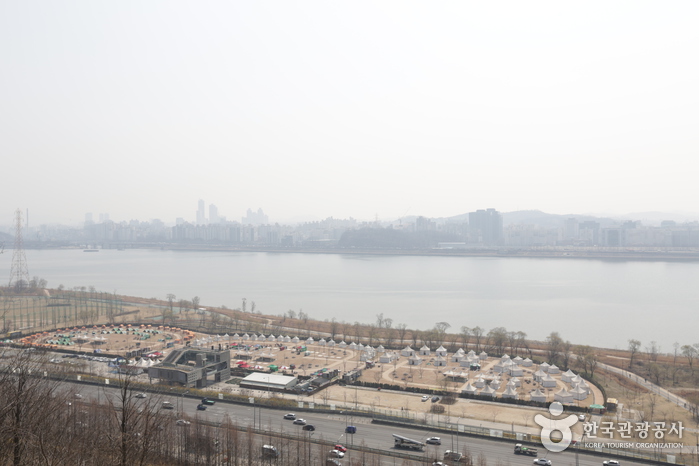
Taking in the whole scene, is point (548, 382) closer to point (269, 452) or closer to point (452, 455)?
point (452, 455)

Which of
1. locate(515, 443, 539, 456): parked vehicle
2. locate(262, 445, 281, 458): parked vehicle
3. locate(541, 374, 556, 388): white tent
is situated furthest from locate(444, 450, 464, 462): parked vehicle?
locate(541, 374, 556, 388): white tent

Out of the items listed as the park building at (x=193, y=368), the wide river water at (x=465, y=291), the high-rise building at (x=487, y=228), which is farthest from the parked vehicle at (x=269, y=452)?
the high-rise building at (x=487, y=228)

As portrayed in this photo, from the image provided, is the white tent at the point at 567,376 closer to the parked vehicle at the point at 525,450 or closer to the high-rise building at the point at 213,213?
the parked vehicle at the point at 525,450

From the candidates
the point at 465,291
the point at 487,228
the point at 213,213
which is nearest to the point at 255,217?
the point at 213,213

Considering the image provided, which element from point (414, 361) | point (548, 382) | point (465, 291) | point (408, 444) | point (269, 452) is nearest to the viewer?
point (269, 452)

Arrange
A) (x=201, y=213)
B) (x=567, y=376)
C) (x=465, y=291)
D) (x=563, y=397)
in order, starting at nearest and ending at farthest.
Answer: (x=563, y=397), (x=567, y=376), (x=465, y=291), (x=201, y=213)

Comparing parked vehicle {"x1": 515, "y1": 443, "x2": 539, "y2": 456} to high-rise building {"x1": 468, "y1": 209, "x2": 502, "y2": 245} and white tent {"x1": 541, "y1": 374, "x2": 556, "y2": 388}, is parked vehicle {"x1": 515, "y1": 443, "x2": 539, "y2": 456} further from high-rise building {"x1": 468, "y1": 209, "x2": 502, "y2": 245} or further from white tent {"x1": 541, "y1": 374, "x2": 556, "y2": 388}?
high-rise building {"x1": 468, "y1": 209, "x2": 502, "y2": 245}

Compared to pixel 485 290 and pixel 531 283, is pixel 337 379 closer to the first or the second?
pixel 485 290
